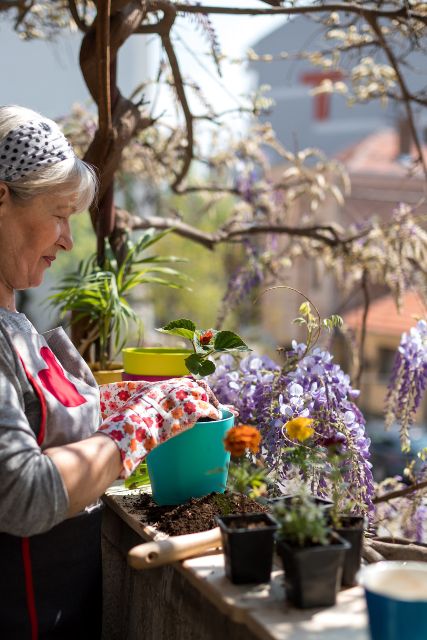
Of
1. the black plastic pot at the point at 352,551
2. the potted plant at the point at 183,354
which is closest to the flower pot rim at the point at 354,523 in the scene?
the black plastic pot at the point at 352,551

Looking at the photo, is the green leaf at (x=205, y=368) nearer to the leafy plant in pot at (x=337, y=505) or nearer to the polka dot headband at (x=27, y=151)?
the leafy plant in pot at (x=337, y=505)

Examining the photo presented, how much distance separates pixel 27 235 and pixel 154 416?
0.33m

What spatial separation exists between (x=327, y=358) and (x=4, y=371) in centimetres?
89

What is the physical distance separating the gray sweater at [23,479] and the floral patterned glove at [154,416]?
115 mm

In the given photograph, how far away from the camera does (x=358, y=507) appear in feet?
5.54

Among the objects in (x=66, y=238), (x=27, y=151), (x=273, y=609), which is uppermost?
(x=27, y=151)

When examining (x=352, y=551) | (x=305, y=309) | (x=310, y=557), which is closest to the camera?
(x=310, y=557)

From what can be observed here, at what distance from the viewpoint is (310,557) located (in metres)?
1.02

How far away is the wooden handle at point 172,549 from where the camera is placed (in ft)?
3.69

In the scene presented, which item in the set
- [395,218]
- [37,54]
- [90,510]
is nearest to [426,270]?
[395,218]

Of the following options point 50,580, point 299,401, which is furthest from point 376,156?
point 50,580

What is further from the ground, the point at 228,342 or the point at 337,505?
the point at 228,342

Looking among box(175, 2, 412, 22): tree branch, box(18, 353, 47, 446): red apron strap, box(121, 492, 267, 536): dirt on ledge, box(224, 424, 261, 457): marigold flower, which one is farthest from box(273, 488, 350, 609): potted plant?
box(175, 2, 412, 22): tree branch

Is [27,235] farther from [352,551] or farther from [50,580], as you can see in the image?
[352,551]
